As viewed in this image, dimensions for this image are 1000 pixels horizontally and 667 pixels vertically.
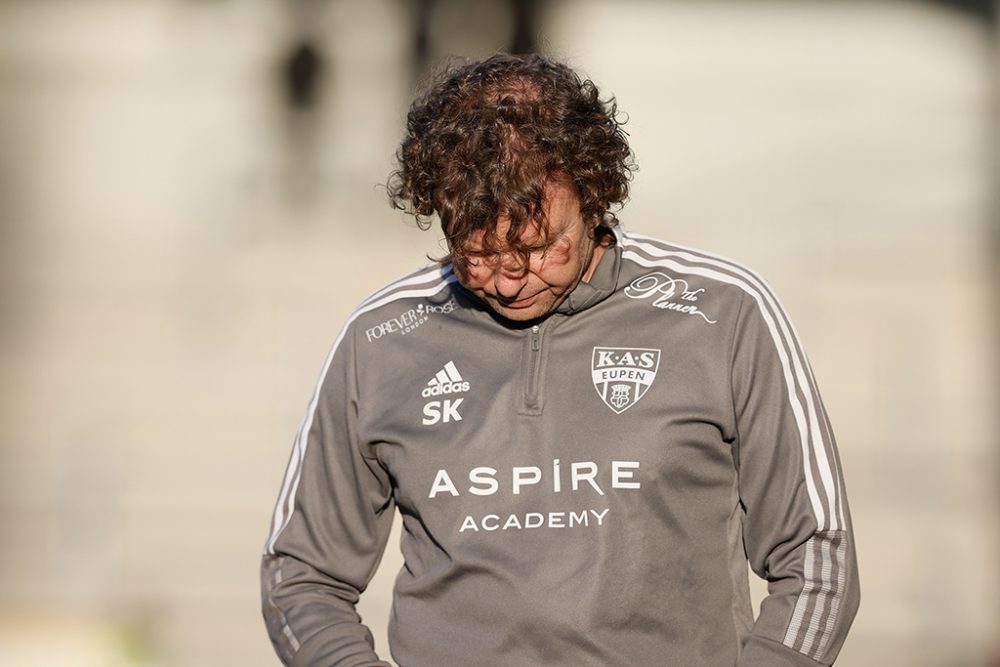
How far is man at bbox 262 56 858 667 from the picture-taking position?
2.14m

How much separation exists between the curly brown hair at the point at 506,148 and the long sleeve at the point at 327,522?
411 mm

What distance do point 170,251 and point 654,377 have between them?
3.46 metres

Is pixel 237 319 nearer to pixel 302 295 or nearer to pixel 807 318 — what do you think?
→ pixel 302 295

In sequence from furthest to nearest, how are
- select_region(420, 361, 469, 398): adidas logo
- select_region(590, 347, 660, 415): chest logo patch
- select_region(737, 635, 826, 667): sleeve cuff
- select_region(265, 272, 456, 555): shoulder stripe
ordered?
1. select_region(265, 272, 456, 555): shoulder stripe
2. select_region(420, 361, 469, 398): adidas logo
3. select_region(590, 347, 660, 415): chest logo patch
4. select_region(737, 635, 826, 667): sleeve cuff

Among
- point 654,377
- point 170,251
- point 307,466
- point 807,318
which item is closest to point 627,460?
point 654,377

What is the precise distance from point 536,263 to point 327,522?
0.67m

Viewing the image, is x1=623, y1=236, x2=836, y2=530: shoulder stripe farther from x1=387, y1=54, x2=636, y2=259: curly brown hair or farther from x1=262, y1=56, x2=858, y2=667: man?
x1=387, y1=54, x2=636, y2=259: curly brown hair

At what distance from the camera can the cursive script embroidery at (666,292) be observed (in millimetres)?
2275

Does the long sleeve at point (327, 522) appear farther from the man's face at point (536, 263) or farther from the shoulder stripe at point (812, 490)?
the shoulder stripe at point (812, 490)

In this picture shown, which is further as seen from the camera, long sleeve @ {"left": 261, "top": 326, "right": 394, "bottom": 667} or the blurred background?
the blurred background

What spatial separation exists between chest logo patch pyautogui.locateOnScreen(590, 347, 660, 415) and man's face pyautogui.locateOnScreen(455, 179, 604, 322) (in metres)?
0.13

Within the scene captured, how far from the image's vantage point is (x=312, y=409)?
98.7 inches

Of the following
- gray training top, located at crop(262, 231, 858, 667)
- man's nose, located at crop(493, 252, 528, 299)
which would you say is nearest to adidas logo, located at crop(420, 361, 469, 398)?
gray training top, located at crop(262, 231, 858, 667)

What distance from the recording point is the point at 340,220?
529cm
